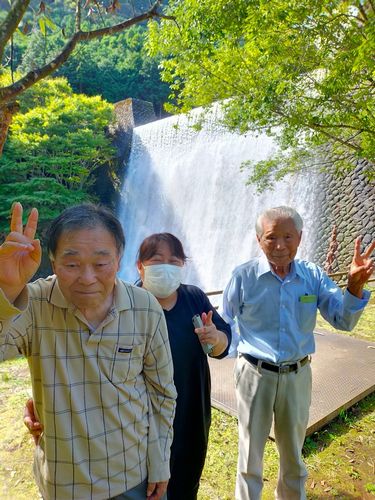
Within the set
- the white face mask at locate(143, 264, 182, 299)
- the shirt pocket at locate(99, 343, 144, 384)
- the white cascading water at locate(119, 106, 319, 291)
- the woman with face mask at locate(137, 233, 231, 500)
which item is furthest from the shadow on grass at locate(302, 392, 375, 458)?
the white cascading water at locate(119, 106, 319, 291)

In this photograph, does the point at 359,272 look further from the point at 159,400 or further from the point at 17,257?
the point at 17,257

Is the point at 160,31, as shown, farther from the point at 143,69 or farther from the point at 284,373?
the point at 143,69

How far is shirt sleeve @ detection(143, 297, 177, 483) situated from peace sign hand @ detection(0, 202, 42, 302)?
43 centimetres

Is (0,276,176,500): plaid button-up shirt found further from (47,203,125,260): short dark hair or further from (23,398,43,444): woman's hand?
(47,203,125,260): short dark hair

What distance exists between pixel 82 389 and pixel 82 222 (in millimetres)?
519

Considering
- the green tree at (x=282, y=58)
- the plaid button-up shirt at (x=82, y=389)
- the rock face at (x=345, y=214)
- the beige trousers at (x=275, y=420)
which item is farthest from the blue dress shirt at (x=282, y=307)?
the rock face at (x=345, y=214)

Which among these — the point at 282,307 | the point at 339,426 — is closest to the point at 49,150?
the point at 339,426

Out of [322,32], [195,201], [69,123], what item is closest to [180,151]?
[195,201]

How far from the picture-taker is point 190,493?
1674 mm

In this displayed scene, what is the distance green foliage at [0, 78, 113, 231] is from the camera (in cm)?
1446

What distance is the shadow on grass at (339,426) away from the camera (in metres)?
2.54

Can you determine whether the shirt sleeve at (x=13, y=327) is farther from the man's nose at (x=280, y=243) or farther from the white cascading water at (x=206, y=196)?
the white cascading water at (x=206, y=196)

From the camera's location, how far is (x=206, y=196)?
11.9 meters

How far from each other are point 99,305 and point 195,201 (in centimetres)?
1146
